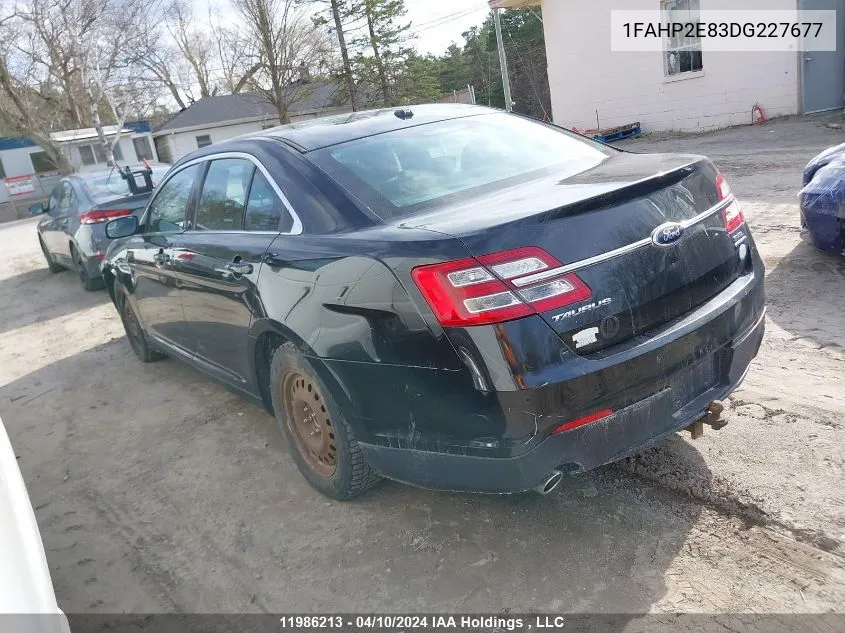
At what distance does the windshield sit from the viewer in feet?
29.4

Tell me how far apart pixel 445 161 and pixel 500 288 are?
117 centimetres

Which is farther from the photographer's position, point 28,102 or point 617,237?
point 28,102

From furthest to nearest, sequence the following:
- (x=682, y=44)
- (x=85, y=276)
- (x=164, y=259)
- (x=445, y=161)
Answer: (x=682, y=44)
(x=85, y=276)
(x=164, y=259)
(x=445, y=161)

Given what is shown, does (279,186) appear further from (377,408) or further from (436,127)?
(377,408)

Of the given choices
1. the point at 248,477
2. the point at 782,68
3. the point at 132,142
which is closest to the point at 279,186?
the point at 248,477

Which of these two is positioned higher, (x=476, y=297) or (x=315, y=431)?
(x=476, y=297)

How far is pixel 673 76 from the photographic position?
15.3m

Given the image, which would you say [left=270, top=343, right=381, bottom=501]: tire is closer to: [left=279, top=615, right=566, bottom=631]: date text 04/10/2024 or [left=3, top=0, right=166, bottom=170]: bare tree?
[left=279, top=615, right=566, bottom=631]: date text 04/10/2024

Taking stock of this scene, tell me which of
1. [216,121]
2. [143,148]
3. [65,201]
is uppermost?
[216,121]

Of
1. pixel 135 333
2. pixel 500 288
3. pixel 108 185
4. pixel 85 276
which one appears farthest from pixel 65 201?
pixel 500 288

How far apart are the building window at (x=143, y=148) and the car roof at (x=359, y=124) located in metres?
43.2

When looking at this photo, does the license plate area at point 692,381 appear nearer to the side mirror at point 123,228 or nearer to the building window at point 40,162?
the side mirror at point 123,228

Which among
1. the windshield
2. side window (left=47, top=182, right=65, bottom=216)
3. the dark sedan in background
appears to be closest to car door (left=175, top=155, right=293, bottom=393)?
the dark sedan in background

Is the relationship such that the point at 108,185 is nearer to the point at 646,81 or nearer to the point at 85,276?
the point at 85,276
